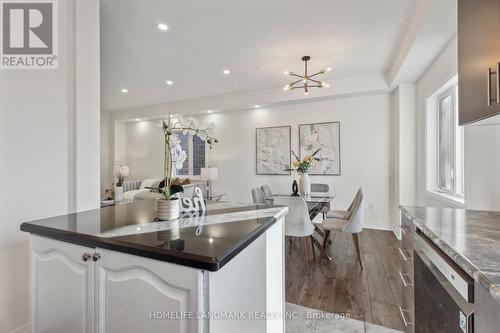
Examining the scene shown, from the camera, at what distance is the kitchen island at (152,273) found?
0.80m

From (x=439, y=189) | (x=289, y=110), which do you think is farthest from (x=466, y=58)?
(x=289, y=110)

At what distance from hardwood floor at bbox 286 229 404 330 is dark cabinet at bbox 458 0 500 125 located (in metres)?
1.63

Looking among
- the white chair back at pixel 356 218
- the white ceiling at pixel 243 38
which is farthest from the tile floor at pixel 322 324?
the white ceiling at pixel 243 38

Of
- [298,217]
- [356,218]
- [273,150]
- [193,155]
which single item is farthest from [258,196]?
[193,155]

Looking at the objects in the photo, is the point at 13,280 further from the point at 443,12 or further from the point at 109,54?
the point at 443,12

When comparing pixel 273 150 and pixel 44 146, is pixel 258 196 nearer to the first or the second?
pixel 273 150

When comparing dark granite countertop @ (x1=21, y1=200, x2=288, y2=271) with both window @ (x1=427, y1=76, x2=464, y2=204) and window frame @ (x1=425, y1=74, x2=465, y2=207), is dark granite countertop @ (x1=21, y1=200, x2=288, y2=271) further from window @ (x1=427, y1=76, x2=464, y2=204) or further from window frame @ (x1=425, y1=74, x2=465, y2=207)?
window frame @ (x1=425, y1=74, x2=465, y2=207)

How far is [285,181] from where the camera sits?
5.21 meters

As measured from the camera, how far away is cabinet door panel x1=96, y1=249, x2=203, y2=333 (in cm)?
79

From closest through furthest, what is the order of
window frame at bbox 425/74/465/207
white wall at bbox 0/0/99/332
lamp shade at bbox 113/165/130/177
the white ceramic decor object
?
1. the white ceramic decor object
2. white wall at bbox 0/0/99/332
3. window frame at bbox 425/74/465/207
4. lamp shade at bbox 113/165/130/177

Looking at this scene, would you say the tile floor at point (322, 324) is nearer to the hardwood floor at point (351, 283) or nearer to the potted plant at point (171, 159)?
the hardwood floor at point (351, 283)

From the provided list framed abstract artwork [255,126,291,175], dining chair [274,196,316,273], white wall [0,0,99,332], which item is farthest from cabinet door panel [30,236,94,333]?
framed abstract artwork [255,126,291,175]

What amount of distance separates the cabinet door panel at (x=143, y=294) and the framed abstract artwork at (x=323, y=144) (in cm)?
441

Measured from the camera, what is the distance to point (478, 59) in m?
1.16
